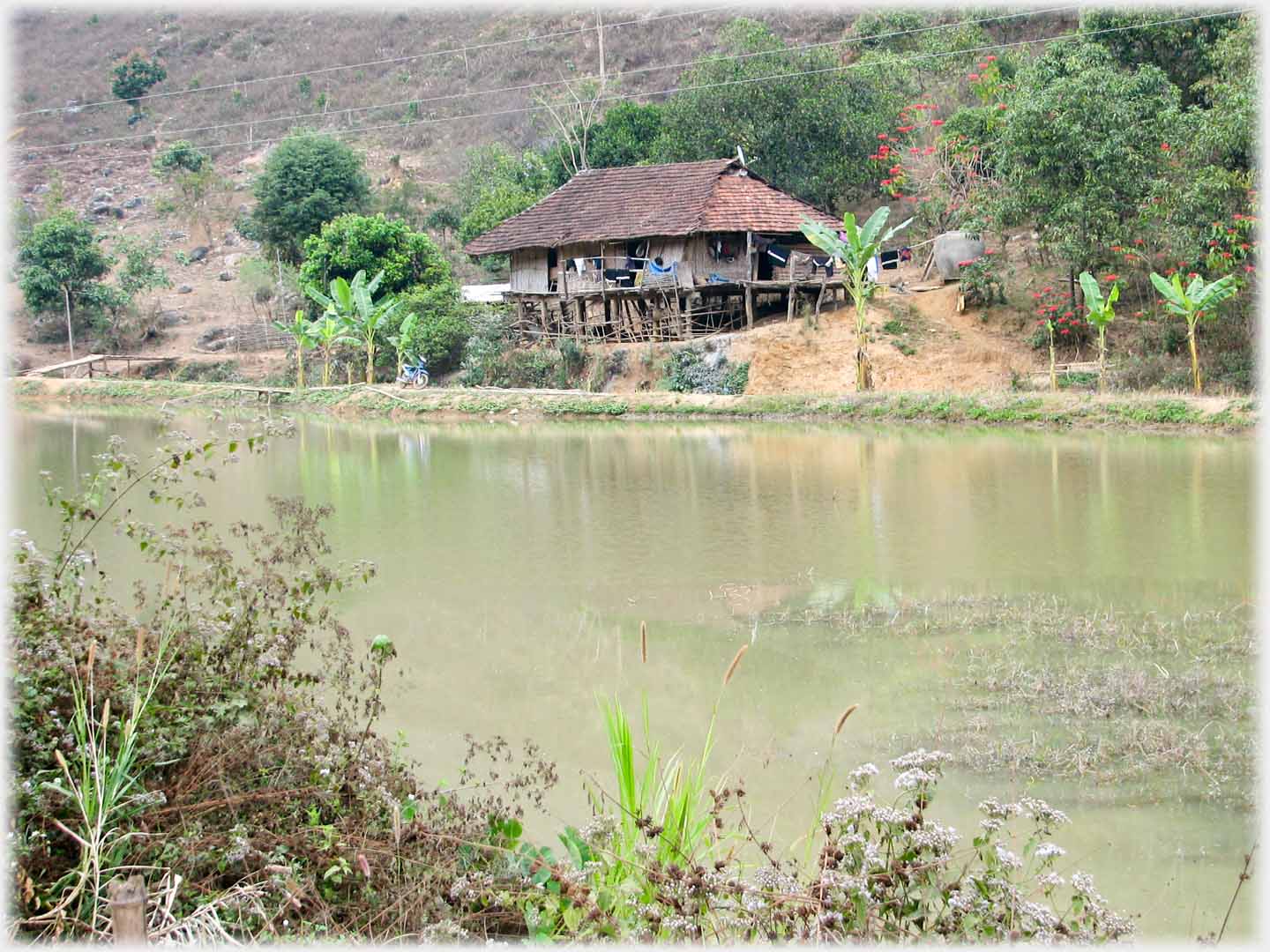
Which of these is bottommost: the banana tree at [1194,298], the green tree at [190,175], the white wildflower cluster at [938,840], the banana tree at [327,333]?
the white wildflower cluster at [938,840]

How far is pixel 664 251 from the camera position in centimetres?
2955

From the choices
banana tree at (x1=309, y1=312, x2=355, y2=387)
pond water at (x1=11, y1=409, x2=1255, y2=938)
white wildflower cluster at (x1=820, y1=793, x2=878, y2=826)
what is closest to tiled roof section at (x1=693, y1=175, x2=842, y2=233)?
banana tree at (x1=309, y1=312, x2=355, y2=387)

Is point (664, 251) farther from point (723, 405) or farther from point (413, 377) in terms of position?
point (723, 405)

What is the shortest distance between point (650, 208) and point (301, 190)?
14.3m

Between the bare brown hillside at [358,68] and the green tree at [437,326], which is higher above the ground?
the bare brown hillside at [358,68]

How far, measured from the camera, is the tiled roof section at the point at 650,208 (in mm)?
28578

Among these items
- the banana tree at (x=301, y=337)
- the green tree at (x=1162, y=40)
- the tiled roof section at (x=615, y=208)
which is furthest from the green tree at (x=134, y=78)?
the green tree at (x=1162, y=40)

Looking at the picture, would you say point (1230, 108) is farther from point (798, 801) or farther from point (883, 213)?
point (798, 801)

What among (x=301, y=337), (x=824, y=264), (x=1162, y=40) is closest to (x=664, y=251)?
(x=824, y=264)

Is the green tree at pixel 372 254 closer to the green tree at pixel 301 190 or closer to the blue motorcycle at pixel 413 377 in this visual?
the blue motorcycle at pixel 413 377

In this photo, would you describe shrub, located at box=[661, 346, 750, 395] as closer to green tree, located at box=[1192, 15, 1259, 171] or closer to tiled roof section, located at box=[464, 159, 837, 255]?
tiled roof section, located at box=[464, 159, 837, 255]

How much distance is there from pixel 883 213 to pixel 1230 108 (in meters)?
6.23

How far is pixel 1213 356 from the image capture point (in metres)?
22.1

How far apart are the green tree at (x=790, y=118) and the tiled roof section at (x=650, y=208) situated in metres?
3.12
